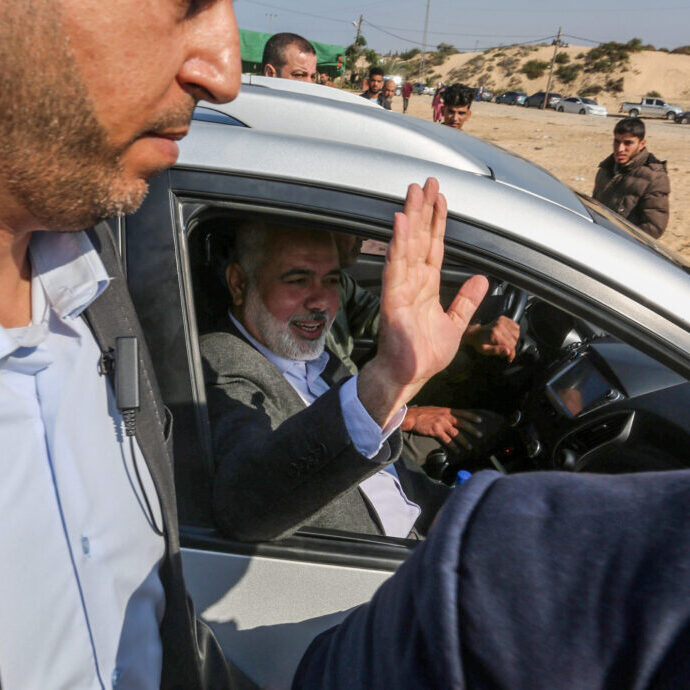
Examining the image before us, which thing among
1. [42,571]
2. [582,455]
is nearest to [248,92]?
[42,571]

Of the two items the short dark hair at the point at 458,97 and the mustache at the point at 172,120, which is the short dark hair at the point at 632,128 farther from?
the mustache at the point at 172,120

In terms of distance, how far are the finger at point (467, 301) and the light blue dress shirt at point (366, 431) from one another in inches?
11.8

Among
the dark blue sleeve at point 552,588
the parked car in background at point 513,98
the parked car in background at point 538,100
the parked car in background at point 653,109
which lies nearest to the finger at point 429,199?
the dark blue sleeve at point 552,588

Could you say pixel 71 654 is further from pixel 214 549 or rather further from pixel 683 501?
pixel 683 501

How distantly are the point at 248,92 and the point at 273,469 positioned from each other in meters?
1.01

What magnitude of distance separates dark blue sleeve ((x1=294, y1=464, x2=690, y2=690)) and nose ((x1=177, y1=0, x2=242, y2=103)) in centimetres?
87

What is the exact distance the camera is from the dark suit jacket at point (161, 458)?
3.59 feet

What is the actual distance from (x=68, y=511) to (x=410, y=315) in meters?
0.80

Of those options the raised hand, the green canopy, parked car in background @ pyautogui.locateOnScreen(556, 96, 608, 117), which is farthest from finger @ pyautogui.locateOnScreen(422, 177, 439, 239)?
parked car in background @ pyautogui.locateOnScreen(556, 96, 608, 117)

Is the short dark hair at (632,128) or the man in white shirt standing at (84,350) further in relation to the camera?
the short dark hair at (632,128)

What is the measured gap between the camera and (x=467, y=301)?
1565mm

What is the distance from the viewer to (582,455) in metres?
1.87

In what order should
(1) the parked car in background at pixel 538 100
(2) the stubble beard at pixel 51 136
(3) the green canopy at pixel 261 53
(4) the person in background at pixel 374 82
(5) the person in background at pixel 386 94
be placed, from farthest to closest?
(1) the parked car in background at pixel 538 100 → (3) the green canopy at pixel 261 53 → (5) the person in background at pixel 386 94 → (4) the person in background at pixel 374 82 → (2) the stubble beard at pixel 51 136

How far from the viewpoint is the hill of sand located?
5584 cm
